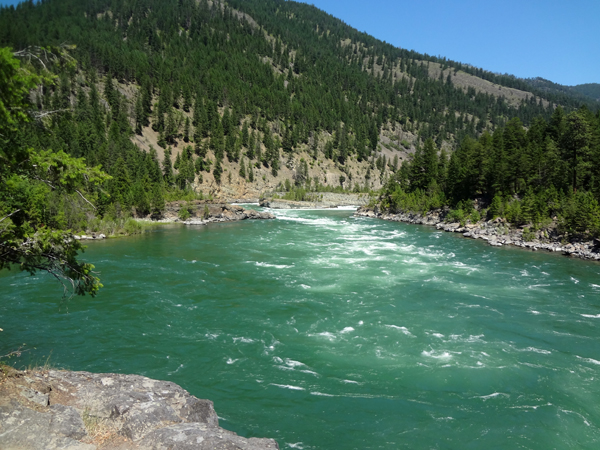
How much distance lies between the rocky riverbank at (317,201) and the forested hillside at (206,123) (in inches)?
391

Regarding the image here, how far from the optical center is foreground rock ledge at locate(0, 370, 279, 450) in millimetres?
5605

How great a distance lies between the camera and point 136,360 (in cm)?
1219

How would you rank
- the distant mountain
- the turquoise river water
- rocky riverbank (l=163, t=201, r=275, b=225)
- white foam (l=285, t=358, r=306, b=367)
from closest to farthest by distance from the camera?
the turquoise river water, white foam (l=285, t=358, r=306, b=367), rocky riverbank (l=163, t=201, r=275, b=225), the distant mountain

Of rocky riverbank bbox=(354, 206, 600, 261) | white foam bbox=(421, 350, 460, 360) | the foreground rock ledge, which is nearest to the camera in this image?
the foreground rock ledge

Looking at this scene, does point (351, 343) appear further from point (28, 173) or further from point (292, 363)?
point (28, 173)

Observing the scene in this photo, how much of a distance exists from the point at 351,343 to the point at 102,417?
9.31 m

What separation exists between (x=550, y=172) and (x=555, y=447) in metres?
49.1

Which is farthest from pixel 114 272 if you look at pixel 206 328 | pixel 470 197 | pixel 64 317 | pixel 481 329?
pixel 470 197

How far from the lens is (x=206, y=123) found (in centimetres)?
11750

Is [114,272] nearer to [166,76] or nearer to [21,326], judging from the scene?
[21,326]

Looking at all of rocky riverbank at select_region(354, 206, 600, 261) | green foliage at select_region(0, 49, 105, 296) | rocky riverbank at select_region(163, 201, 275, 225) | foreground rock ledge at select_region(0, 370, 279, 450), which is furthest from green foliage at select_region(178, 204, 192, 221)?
foreground rock ledge at select_region(0, 370, 279, 450)

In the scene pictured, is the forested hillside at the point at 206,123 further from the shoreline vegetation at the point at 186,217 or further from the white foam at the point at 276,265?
the white foam at the point at 276,265

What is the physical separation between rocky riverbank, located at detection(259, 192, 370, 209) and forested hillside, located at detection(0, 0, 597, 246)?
994 cm

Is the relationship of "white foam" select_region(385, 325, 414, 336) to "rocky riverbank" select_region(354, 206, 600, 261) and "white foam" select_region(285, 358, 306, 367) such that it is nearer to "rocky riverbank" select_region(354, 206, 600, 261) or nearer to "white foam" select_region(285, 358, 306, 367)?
"white foam" select_region(285, 358, 306, 367)
